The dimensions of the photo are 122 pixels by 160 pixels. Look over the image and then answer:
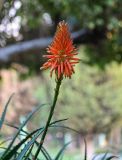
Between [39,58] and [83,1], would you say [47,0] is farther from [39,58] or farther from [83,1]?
[39,58]

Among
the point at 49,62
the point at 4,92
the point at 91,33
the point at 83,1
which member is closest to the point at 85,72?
the point at 4,92

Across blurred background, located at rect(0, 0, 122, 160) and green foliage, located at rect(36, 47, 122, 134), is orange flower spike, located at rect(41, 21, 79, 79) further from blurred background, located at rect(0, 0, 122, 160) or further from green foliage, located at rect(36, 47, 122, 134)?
green foliage, located at rect(36, 47, 122, 134)

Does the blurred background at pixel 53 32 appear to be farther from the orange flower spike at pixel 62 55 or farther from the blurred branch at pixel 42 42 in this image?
the orange flower spike at pixel 62 55

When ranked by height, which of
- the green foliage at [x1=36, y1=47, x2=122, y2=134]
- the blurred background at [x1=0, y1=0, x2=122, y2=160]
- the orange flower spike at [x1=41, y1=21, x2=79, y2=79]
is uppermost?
the green foliage at [x1=36, y1=47, x2=122, y2=134]

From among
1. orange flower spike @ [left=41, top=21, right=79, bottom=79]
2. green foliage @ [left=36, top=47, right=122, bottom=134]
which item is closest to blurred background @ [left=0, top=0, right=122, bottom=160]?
orange flower spike @ [left=41, top=21, right=79, bottom=79]

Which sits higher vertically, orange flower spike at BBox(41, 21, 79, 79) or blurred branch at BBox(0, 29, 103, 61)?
blurred branch at BBox(0, 29, 103, 61)

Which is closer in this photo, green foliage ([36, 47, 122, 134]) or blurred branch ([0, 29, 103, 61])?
blurred branch ([0, 29, 103, 61])

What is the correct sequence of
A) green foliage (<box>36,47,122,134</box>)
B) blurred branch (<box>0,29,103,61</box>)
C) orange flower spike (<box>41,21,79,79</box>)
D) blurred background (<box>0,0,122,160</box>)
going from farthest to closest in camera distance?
green foliage (<box>36,47,122,134</box>) → blurred branch (<box>0,29,103,61</box>) → blurred background (<box>0,0,122,160</box>) → orange flower spike (<box>41,21,79,79</box>)

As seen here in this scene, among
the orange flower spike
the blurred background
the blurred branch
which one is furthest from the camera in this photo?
the blurred branch
